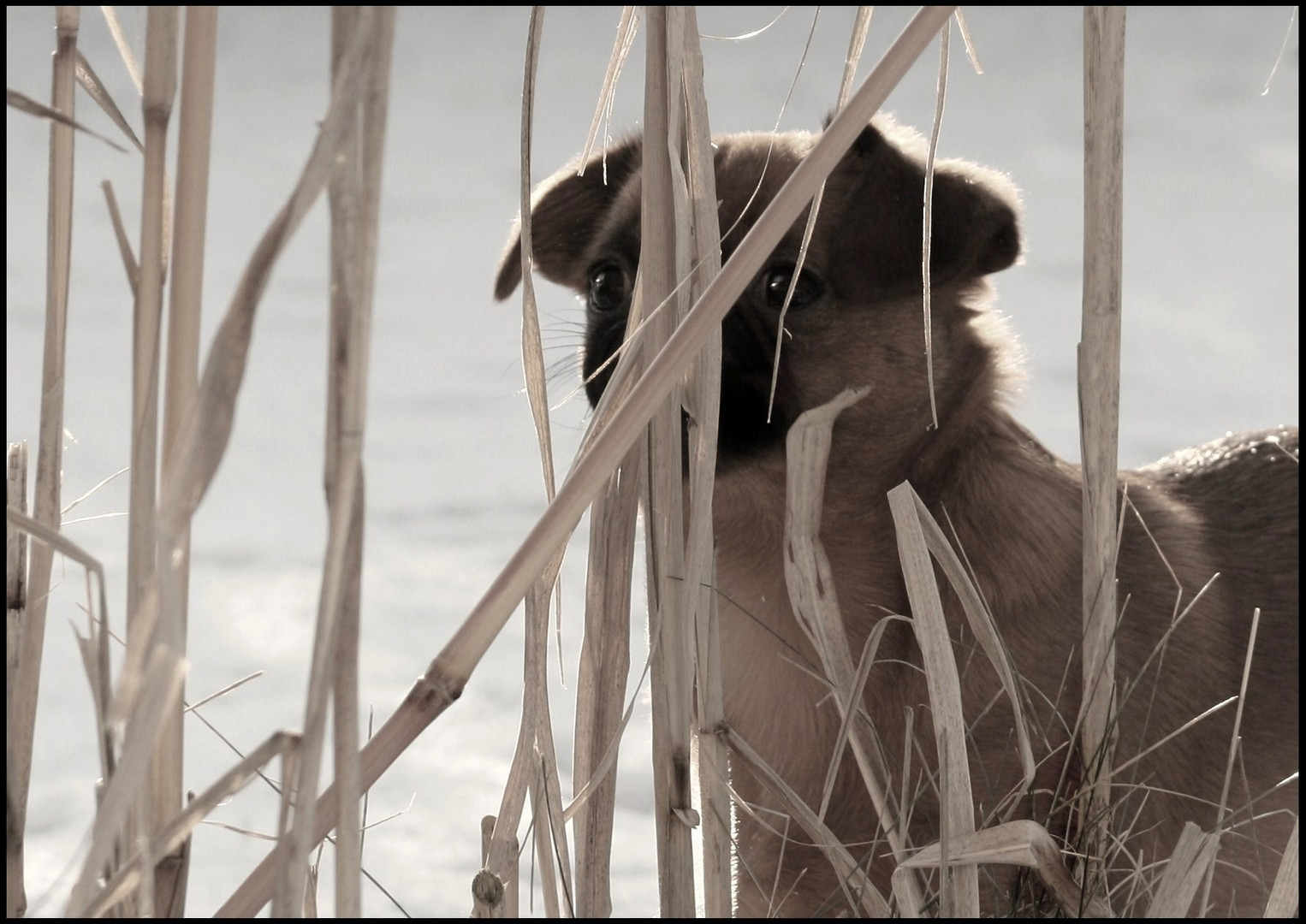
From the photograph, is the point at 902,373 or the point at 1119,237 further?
the point at 902,373

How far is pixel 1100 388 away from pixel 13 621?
1.03 m

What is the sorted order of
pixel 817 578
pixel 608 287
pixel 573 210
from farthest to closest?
pixel 573 210 < pixel 608 287 < pixel 817 578

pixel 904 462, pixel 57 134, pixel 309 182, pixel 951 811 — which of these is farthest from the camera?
pixel 904 462

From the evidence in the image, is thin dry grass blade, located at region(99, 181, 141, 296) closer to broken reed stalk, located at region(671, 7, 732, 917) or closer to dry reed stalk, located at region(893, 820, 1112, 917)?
broken reed stalk, located at region(671, 7, 732, 917)

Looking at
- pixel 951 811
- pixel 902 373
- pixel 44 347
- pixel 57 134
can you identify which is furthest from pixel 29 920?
pixel 902 373

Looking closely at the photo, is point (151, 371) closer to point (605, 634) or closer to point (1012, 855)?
point (605, 634)

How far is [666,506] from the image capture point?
1.18m

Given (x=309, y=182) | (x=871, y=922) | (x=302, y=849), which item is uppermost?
(x=309, y=182)

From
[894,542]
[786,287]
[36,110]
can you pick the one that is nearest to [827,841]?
[36,110]

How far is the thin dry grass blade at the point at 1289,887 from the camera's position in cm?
110

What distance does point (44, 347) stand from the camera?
1078mm

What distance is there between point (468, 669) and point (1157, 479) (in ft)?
8.14

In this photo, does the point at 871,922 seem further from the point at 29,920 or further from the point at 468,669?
the point at 29,920

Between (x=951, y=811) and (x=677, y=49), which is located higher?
(x=677, y=49)
